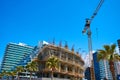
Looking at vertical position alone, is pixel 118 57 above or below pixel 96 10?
below

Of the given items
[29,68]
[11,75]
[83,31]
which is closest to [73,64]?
[83,31]

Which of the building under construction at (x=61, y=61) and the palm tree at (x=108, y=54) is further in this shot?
the building under construction at (x=61, y=61)

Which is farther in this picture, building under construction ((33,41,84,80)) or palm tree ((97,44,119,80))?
building under construction ((33,41,84,80))

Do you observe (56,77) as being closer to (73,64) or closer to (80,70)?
(73,64)

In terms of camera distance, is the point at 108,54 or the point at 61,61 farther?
the point at 61,61

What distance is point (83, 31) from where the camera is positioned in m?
79.8

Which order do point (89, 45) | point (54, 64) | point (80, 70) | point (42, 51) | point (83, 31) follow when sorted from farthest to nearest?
point (80, 70) < point (42, 51) < point (83, 31) < point (89, 45) < point (54, 64)

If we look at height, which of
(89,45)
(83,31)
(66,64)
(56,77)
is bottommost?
(56,77)

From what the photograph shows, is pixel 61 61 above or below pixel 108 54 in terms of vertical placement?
above

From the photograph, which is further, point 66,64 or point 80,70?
point 80,70

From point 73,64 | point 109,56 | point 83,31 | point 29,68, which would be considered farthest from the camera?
point 73,64

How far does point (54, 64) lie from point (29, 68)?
16761mm

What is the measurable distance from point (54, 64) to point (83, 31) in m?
25.2

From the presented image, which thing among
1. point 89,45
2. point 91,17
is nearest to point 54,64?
point 89,45
